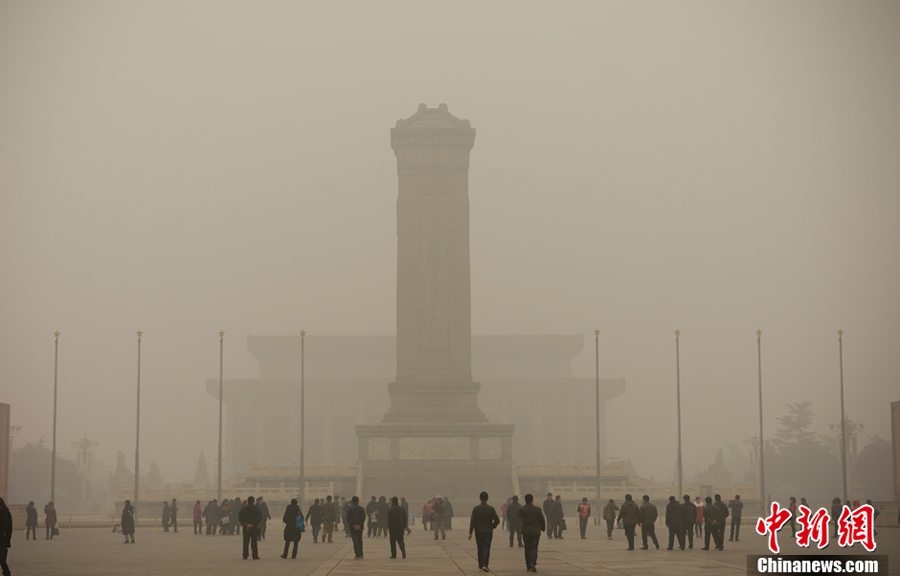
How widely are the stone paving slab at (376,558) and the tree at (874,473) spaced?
78.6 metres

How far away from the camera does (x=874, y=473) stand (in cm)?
12425

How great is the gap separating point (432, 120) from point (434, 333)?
52.5ft

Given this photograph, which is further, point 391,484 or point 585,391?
point 585,391

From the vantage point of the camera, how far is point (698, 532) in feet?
161

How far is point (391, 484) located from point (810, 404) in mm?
78554

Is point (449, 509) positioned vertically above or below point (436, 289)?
below

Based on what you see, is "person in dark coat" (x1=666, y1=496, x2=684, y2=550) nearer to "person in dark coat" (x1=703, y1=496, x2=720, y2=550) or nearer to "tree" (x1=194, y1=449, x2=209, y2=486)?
"person in dark coat" (x1=703, y1=496, x2=720, y2=550)

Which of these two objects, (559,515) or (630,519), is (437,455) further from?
(630,519)

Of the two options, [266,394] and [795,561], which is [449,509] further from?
[266,394]

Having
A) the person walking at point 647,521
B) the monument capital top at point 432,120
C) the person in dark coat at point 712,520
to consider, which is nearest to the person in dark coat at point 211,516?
the person walking at point 647,521

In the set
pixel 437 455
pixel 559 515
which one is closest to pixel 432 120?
pixel 437 455

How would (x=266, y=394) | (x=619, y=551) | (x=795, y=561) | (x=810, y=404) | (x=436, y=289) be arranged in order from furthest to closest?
(x=266, y=394) < (x=810, y=404) < (x=436, y=289) < (x=619, y=551) < (x=795, y=561)

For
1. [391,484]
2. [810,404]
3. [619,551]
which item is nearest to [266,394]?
[810,404]

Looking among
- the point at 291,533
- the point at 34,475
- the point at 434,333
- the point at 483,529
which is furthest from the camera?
the point at 34,475
